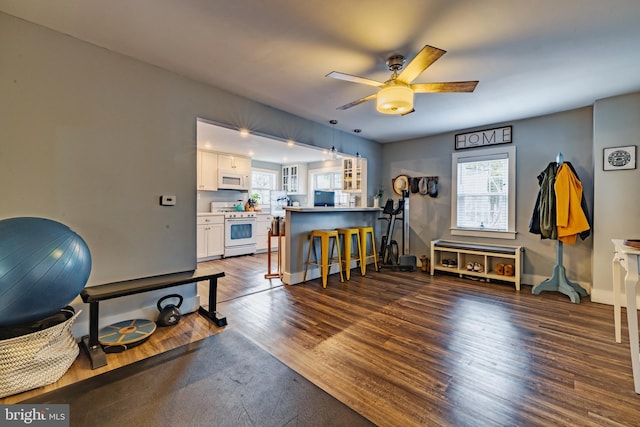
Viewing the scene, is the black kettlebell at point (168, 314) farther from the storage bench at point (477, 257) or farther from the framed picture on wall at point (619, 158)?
the framed picture on wall at point (619, 158)

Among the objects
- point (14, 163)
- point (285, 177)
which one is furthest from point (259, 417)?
point (285, 177)

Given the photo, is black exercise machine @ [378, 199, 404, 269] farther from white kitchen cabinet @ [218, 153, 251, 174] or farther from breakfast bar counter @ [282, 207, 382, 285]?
white kitchen cabinet @ [218, 153, 251, 174]

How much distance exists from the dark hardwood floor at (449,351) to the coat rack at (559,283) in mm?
129

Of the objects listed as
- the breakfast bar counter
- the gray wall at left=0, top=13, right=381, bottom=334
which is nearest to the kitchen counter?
the breakfast bar counter

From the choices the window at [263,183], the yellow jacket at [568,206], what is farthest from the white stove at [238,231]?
the yellow jacket at [568,206]

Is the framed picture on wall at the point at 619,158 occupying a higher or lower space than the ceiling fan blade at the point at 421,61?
lower

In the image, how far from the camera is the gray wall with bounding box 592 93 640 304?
124 inches

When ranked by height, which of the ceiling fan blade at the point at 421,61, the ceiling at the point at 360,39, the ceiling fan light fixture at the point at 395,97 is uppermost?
the ceiling at the point at 360,39

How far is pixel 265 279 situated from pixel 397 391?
2809 millimetres

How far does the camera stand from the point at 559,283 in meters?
3.57

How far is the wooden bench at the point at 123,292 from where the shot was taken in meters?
2.03

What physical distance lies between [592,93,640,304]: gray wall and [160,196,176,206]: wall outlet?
4.91 m

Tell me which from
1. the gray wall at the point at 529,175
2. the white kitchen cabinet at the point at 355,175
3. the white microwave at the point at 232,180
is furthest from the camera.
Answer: the white microwave at the point at 232,180

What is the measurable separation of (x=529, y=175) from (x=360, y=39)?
3511 millimetres
